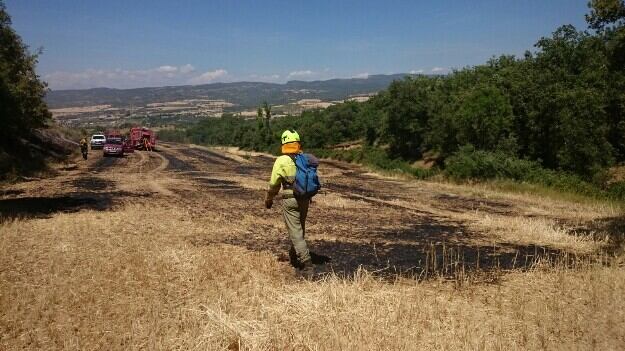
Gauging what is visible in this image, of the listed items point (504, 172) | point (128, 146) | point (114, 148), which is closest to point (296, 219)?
point (504, 172)

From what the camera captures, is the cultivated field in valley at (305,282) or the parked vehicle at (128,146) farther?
the parked vehicle at (128,146)

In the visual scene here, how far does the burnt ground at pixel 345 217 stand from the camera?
9453 mm

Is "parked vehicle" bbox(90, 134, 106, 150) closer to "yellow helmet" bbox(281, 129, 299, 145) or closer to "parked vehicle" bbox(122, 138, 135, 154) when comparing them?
"parked vehicle" bbox(122, 138, 135, 154)

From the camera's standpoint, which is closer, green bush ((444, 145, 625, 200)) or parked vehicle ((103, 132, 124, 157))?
green bush ((444, 145, 625, 200))

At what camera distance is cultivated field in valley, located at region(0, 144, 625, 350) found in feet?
18.5

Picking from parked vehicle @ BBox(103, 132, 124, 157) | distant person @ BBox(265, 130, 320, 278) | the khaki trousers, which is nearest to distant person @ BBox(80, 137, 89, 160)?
parked vehicle @ BBox(103, 132, 124, 157)

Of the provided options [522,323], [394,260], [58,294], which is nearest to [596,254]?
[394,260]

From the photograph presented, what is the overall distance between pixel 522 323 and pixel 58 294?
6391mm

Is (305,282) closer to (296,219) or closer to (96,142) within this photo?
(296,219)

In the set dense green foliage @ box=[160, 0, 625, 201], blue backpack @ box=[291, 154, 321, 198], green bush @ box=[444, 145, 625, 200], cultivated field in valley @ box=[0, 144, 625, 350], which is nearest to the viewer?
cultivated field in valley @ box=[0, 144, 625, 350]

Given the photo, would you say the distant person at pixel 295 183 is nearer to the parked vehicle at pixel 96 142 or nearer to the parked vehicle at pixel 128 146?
the parked vehicle at pixel 128 146

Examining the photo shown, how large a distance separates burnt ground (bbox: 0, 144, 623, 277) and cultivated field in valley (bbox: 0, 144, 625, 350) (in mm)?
90

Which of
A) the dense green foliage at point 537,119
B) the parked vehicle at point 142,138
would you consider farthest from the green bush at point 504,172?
the parked vehicle at point 142,138

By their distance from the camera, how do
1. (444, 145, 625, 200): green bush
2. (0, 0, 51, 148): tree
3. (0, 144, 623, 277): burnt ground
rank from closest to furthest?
(0, 144, 623, 277): burnt ground < (0, 0, 51, 148): tree < (444, 145, 625, 200): green bush
